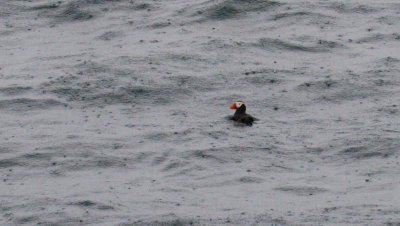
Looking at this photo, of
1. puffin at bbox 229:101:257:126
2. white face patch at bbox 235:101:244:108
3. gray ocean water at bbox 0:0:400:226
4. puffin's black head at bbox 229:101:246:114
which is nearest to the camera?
gray ocean water at bbox 0:0:400:226

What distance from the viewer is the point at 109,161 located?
33219 mm

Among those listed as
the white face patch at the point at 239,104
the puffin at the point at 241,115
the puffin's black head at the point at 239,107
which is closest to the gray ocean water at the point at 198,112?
the puffin at the point at 241,115

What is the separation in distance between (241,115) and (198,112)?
79.0 inches

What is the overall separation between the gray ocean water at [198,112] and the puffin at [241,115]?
0.27 meters

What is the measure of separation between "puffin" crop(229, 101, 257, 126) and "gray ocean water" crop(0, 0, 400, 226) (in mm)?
265

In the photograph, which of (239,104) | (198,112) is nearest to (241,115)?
(239,104)

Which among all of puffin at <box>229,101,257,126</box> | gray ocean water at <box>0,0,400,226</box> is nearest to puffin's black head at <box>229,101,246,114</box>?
puffin at <box>229,101,257,126</box>

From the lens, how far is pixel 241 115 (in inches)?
1417

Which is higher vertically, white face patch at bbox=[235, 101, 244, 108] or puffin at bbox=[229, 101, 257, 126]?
white face patch at bbox=[235, 101, 244, 108]

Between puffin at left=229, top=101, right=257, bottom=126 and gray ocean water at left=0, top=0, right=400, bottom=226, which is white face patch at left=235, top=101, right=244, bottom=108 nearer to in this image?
puffin at left=229, top=101, right=257, bottom=126

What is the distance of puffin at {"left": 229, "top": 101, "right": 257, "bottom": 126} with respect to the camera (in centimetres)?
3588

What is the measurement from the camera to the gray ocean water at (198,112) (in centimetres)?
2966

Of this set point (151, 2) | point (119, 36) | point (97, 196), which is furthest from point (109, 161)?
point (151, 2)

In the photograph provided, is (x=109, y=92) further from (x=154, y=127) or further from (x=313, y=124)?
(x=313, y=124)
